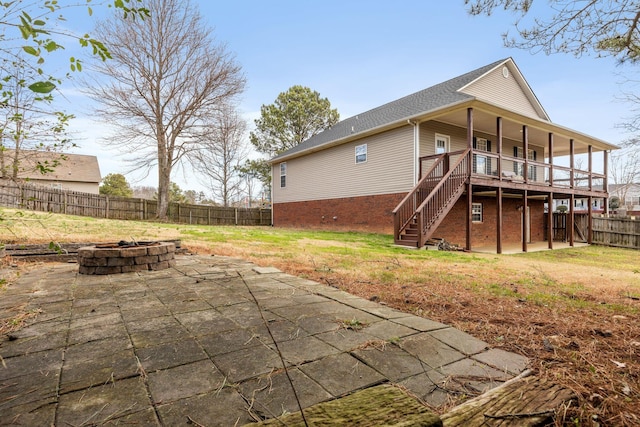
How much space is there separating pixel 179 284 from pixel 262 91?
82.7ft

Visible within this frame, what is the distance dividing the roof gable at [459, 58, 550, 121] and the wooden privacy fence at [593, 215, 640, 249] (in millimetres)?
6054

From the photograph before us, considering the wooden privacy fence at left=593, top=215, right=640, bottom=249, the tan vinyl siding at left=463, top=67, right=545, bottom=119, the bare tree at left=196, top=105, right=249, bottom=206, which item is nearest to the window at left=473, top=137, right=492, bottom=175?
the tan vinyl siding at left=463, top=67, right=545, bottom=119

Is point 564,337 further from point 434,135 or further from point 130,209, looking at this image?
point 130,209

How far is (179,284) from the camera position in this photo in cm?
364

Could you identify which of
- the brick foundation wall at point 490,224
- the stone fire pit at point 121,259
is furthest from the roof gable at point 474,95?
the stone fire pit at point 121,259

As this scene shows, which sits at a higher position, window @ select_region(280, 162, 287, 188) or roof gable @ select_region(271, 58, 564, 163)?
roof gable @ select_region(271, 58, 564, 163)

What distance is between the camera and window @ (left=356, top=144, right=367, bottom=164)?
13.9m

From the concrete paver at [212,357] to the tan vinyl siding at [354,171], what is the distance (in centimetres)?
990

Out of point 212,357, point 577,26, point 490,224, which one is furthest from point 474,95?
point 212,357

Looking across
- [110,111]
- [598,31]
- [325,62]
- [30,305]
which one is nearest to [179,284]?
[30,305]

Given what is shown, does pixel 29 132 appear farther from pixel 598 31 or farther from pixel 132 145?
pixel 132 145

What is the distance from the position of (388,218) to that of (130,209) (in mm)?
16055

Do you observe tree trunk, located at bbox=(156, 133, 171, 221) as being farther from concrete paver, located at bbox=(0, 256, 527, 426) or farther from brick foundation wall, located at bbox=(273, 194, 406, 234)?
concrete paver, located at bbox=(0, 256, 527, 426)

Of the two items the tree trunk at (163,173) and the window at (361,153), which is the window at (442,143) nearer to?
the window at (361,153)
